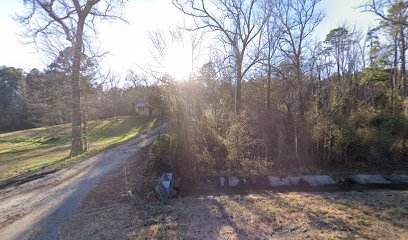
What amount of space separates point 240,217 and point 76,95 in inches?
399

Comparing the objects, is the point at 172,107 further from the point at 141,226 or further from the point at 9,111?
the point at 9,111

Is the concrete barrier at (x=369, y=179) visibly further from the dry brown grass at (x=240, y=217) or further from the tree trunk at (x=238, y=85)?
the tree trunk at (x=238, y=85)

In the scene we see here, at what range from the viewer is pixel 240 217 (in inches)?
177

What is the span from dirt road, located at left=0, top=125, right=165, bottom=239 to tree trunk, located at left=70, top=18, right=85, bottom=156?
3312mm

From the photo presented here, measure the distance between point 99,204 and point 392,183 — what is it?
8.78m

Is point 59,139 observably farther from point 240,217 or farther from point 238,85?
point 240,217

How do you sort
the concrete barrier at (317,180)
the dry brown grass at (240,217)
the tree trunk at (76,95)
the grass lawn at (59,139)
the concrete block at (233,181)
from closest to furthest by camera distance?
the dry brown grass at (240,217) < the concrete block at (233,181) < the concrete barrier at (317,180) < the tree trunk at (76,95) < the grass lawn at (59,139)

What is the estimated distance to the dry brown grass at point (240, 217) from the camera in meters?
3.73

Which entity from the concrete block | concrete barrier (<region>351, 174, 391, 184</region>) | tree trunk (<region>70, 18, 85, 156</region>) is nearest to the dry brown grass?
the concrete block

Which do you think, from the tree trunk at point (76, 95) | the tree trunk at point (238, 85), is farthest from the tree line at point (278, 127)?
the tree trunk at point (76, 95)

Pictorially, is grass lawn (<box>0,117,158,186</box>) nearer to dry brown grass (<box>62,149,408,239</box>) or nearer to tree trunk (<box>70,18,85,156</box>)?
tree trunk (<box>70,18,85,156</box>)

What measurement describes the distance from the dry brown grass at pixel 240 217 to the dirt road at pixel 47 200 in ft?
1.08

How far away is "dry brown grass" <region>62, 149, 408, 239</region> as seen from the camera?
3.73 meters

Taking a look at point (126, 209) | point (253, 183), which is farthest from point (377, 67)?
point (126, 209)
